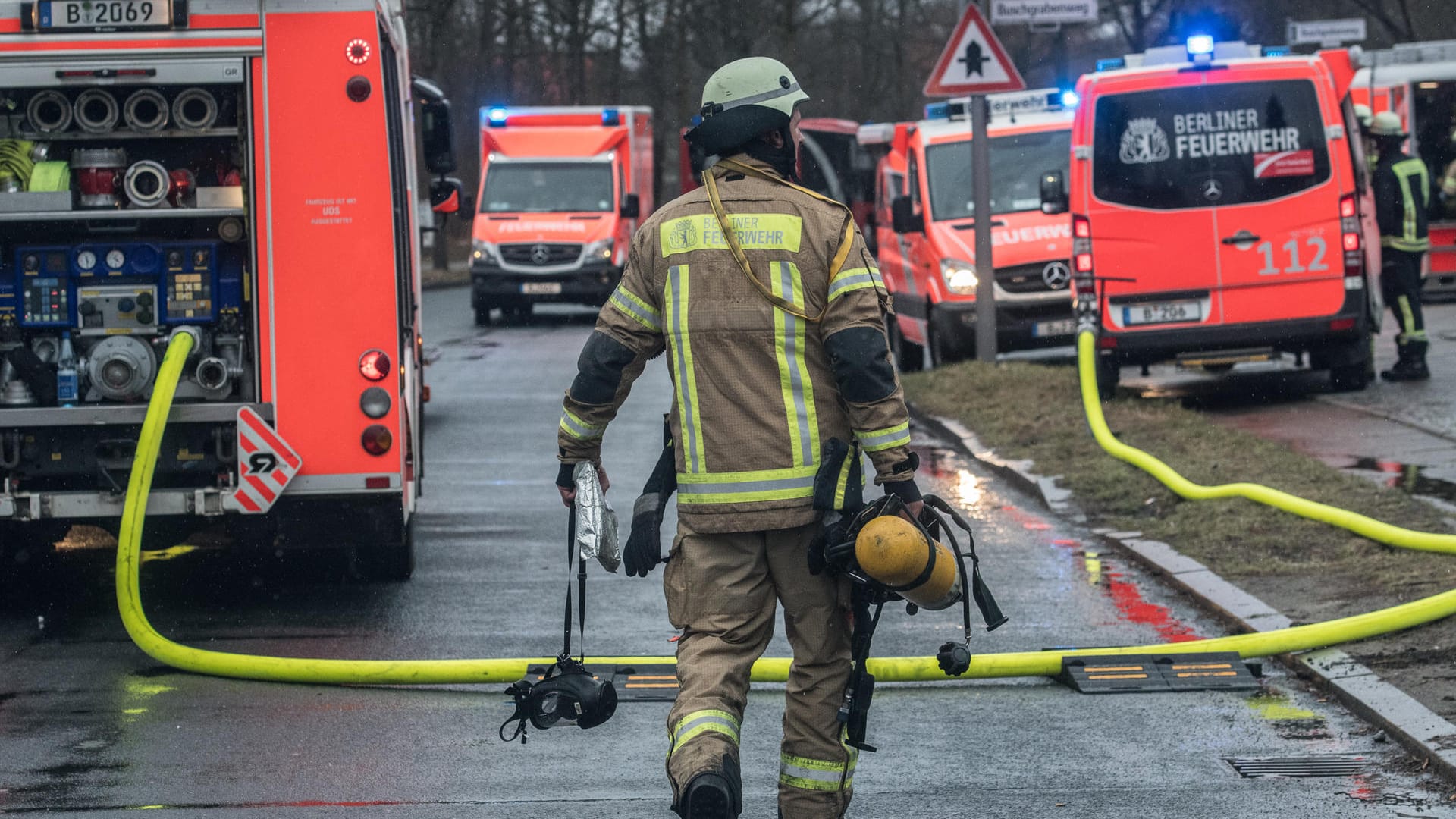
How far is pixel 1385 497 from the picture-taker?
9188mm

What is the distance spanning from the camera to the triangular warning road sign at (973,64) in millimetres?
15047

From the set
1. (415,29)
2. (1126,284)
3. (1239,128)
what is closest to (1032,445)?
(1126,284)

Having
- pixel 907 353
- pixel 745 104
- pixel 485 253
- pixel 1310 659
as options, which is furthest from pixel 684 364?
pixel 485 253

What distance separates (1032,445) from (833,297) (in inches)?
321

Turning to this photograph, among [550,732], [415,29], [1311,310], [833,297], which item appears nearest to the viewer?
[833,297]

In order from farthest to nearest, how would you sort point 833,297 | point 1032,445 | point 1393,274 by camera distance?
point 1393,274 → point 1032,445 → point 833,297

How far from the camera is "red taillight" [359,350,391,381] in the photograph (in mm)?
7871

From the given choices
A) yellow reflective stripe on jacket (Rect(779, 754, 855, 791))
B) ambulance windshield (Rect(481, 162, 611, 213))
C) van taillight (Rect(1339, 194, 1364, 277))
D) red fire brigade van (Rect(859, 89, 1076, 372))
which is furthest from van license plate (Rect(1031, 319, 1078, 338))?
yellow reflective stripe on jacket (Rect(779, 754, 855, 791))

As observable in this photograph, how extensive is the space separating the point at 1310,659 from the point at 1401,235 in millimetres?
9111

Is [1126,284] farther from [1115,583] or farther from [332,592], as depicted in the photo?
[332,592]

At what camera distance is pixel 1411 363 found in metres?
14.8

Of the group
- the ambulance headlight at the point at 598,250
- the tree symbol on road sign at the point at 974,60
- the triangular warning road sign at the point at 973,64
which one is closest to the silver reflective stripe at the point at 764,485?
the triangular warning road sign at the point at 973,64

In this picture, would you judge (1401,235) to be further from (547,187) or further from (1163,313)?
(547,187)

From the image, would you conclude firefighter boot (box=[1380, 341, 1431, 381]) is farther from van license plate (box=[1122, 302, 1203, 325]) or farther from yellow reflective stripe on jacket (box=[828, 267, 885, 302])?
yellow reflective stripe on jacket (box=[828, 267, 885, 302])
